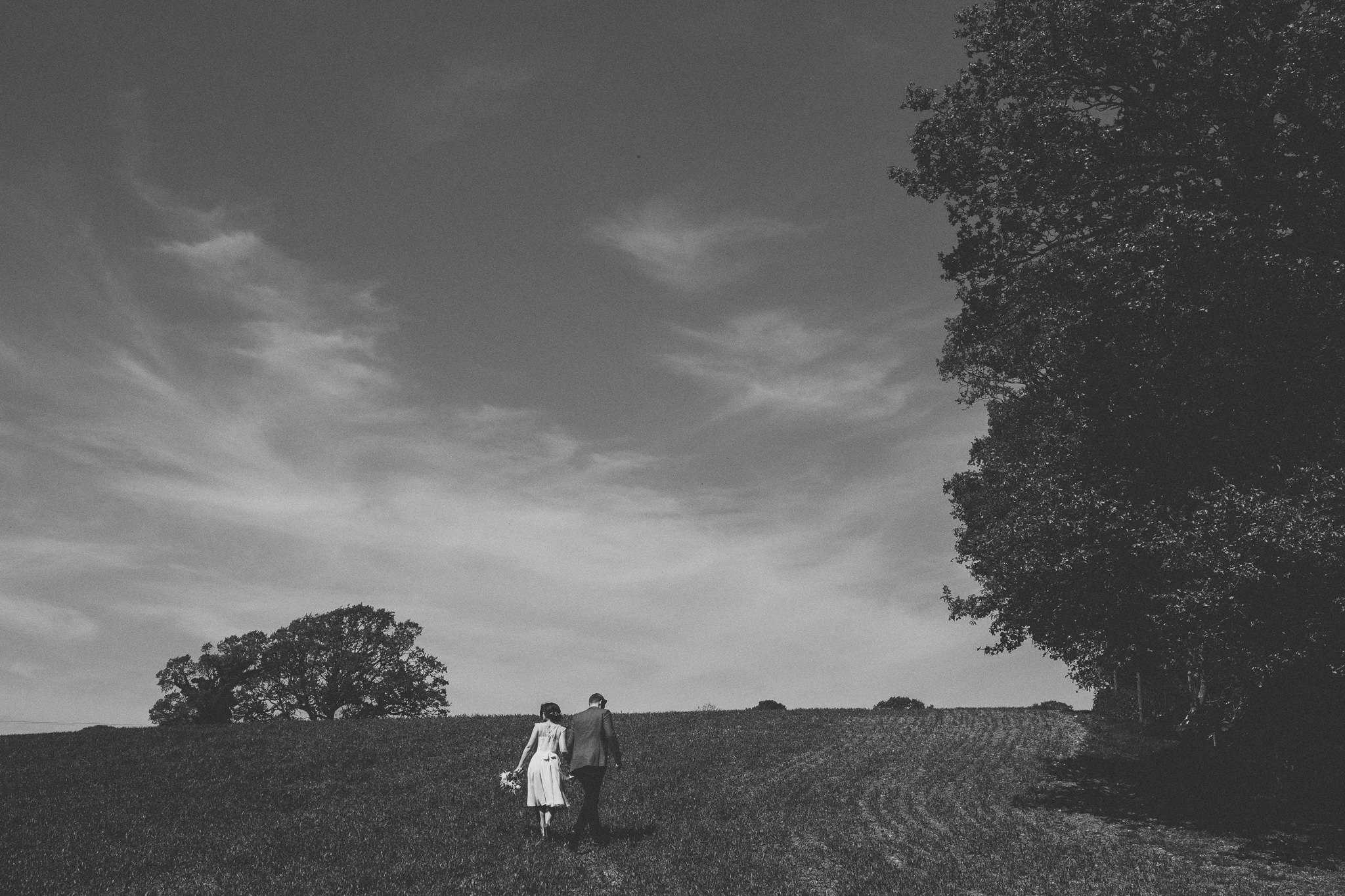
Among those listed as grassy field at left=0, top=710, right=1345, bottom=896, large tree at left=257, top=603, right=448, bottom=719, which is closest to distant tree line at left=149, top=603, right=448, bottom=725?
large tree at left=257, top=603, right=448, bottom=719

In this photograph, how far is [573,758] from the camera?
1413 centimetres

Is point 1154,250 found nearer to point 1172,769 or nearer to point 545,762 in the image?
point 545,762

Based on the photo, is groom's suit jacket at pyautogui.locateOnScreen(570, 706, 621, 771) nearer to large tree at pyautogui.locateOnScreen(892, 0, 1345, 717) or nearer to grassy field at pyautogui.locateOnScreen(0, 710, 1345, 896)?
→ grassy field at pyautogui.locateOnScreen(0, 710, 1345, 896)

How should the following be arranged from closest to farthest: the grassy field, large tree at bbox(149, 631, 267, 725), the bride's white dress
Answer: the grassy field < the bride's white dress < large tree at bbox(149, 631, 267, 725)

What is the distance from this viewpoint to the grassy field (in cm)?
1262

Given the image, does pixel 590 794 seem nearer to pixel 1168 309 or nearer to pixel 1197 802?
pixel 1168 309

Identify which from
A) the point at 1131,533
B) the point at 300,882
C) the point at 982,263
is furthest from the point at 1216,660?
the point at 300,882

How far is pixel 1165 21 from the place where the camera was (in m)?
15.7

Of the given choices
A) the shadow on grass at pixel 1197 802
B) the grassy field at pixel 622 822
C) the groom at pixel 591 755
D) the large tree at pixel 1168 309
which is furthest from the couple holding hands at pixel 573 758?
the shadow on grass at pixel 1197 802

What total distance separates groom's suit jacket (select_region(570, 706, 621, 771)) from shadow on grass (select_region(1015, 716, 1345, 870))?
12.0 meters

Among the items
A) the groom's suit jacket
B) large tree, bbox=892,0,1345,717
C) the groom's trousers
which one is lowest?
the groom's trousers

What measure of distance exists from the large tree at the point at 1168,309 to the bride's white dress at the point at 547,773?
1068 cm

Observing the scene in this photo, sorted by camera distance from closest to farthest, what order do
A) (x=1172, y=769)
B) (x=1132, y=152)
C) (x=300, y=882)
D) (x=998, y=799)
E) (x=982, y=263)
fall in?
1. (x=300, y=882)
2. (x=1132, y=152)
3. (x=982, y=263)
4. (x=998, y=799)
5. (x=1172, y=769)

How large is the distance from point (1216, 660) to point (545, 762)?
482 inches
